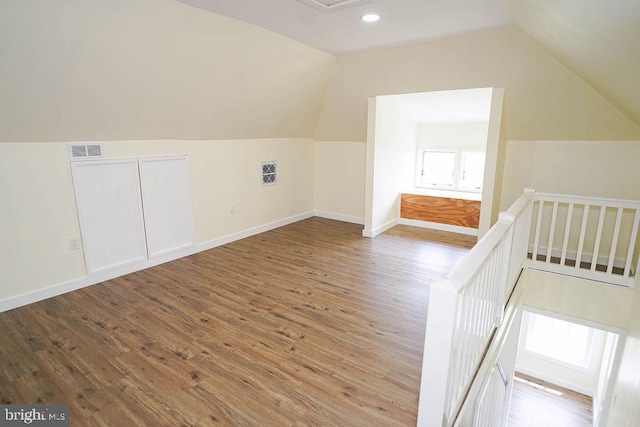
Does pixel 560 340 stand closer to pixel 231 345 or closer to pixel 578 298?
pixel 578 298

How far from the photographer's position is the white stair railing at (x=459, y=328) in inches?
52.0

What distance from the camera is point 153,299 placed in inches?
124

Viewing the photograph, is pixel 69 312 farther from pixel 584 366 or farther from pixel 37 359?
pixel 584 366

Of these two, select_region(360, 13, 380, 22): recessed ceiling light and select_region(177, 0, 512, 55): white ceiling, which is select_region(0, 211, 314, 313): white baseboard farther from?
select_region(360, 13, 380, 22): recessed ceiling light

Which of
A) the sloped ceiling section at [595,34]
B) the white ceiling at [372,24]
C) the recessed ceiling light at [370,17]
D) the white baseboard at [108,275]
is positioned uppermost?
the white ceiling at [372,24]

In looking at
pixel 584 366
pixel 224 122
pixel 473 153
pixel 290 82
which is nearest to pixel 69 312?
pixel 224 122

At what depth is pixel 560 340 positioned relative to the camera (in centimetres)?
577

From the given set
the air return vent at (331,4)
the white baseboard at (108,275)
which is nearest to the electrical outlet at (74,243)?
the white baseboard at (108,275)

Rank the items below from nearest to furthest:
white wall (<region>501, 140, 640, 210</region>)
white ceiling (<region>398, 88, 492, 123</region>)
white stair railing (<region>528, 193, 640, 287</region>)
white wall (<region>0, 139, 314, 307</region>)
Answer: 1. white wall (<region>0, 139, 314, 307</region>)
2. white stair railing (<region>528, 193, 640, 287</region>)
3. white wall (<region>501, 140, 640, 210</region>)
4. white ceiling (<region>398, 88, 492, 123</region>)

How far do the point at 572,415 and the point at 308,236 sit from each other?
475cm

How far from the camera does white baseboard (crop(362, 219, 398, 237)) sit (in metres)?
5.08

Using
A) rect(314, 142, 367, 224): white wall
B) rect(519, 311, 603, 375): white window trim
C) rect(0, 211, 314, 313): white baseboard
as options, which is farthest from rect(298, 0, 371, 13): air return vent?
rect(519, 311, 603, 375): white window trim

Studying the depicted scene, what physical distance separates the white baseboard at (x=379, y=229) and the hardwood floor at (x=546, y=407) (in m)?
3.27

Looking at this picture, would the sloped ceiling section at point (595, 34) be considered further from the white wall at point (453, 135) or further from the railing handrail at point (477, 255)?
the white wall at point (453, 135)
